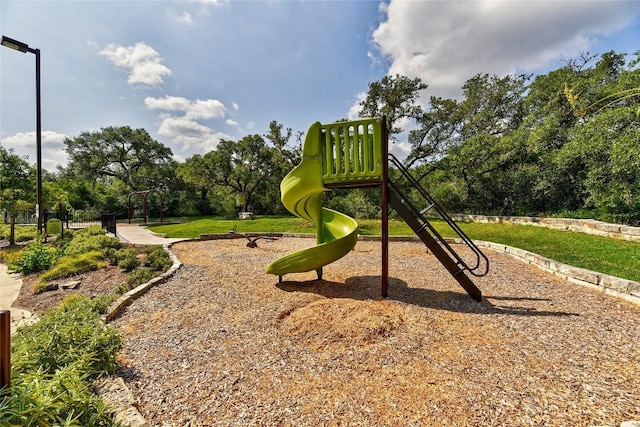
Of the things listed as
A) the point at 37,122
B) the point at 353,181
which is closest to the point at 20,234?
the point at 37,122

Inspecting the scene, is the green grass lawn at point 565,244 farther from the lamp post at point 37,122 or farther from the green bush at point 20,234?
the green bush at point 20,234

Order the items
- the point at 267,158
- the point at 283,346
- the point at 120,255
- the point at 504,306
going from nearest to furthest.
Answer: the point at 283,346 → the point at 504,306 → the point at 120,255 → the point at 267,158

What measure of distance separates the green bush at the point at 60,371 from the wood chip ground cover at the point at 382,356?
371 millimetres

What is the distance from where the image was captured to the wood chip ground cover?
232 cm

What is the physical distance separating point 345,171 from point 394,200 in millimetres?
1059

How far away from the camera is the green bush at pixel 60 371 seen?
168 centimetres

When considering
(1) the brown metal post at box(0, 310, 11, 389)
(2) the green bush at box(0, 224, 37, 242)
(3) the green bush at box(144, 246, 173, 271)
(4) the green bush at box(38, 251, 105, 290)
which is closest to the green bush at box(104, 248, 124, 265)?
(4) the green bush at box(38, 251, 105, 290)

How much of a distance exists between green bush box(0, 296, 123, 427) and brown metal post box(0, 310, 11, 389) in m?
0.07

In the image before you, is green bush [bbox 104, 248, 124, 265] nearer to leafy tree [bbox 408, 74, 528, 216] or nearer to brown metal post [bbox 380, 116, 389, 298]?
brown metal post [bbox 380, 116, 389, 298]

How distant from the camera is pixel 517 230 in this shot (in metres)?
12.3

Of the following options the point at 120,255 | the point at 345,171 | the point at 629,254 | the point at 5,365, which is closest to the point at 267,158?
the point at 120,255

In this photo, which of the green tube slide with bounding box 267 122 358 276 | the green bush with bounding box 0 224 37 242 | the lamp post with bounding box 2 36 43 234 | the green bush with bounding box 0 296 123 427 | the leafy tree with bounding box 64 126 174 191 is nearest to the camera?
the green bush with bounding box 0 296 123 427

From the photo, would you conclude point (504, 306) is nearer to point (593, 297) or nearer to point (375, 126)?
point (593, 297)

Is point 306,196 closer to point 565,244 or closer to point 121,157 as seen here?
point 565,244
